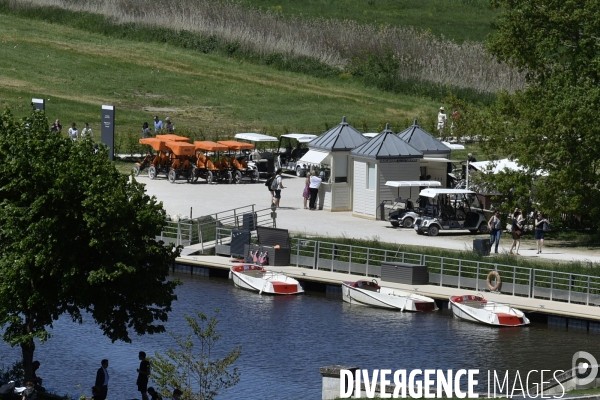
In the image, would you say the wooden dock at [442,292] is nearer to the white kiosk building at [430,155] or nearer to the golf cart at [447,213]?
the golf cart at [447,213]

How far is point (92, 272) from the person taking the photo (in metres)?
31.3

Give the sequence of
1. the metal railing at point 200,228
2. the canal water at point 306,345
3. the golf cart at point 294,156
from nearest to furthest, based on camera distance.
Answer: the canal water at point 306,345 → the metal railing at point 200,228 → the golf cart at point 294,156

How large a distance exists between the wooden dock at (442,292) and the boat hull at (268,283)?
64 centimetres

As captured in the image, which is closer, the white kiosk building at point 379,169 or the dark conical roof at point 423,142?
the white kiosk building at point 379,169

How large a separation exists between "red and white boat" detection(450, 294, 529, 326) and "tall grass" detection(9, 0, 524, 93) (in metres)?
52.7

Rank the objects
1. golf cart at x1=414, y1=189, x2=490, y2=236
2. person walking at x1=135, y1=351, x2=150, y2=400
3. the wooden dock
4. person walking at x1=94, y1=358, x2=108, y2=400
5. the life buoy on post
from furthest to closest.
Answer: golf cart at x1=414, y1=189, x2=490, y2=236 → the life buoy on post → the wooden dock → person walking at x1=135, y1=351, x2=150, y2=400 → person walking at x1=94, y1=358, x2=108, y2=400

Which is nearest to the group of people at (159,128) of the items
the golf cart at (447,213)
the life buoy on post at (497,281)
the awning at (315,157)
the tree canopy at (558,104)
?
the awning at (315,157)

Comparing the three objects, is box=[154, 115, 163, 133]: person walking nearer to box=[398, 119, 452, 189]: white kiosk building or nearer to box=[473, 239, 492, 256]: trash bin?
box=[398, 119, 452, 189]: white kiosk building

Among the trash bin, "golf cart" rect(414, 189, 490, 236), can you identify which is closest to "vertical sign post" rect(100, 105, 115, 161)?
"golf cart" rect(414, 189, 490, 236)

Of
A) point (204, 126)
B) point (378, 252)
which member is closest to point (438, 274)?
point (378, 252)

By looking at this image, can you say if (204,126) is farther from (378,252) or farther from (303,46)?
(378,252)

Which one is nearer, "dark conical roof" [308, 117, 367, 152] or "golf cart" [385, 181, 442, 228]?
"golf cart" [385, 181, 442, 228]

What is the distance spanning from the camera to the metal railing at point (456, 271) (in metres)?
43.8

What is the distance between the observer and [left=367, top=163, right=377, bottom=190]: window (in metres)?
56.8
